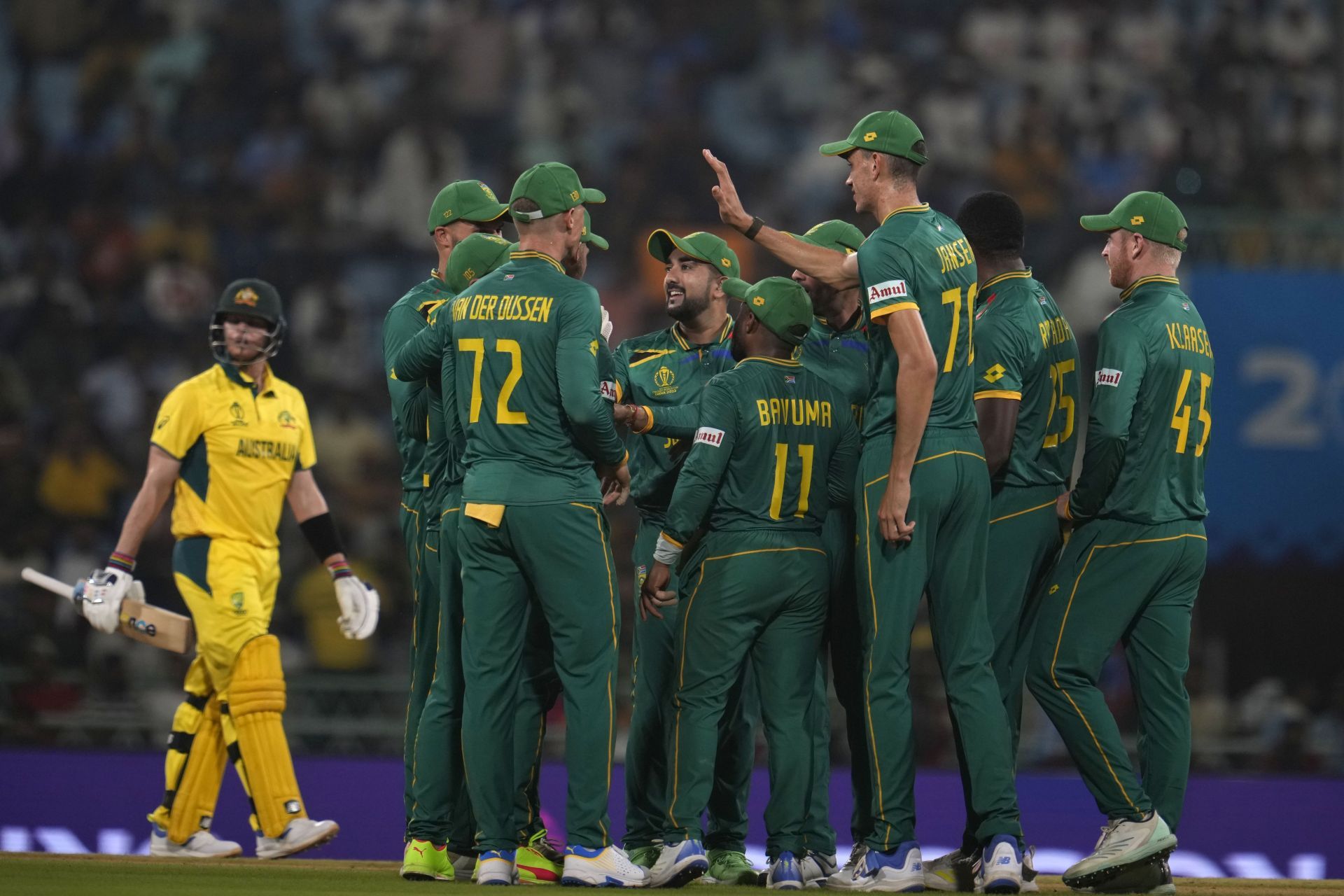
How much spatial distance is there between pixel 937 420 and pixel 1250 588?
6.82 metres

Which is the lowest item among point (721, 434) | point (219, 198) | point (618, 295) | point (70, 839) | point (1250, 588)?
point (70, 839)

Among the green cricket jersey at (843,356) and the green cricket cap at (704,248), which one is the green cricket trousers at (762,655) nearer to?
the green cricket jersey at (843,356)

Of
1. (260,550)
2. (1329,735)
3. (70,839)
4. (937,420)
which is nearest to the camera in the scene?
(937,420)

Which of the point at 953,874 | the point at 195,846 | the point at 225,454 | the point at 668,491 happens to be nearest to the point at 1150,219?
the point at 668,491

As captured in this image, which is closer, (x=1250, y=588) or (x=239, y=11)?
(x=1250, y=588)

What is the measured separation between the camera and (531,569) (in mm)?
6496

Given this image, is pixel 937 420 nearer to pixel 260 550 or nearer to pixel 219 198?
pixel 260 550

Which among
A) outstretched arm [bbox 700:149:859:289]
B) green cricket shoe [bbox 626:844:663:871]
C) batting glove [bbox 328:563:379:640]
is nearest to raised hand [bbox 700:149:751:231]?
outstretched arm [bbox 700:149:859:289]

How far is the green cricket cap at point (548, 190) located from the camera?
665 centimetres

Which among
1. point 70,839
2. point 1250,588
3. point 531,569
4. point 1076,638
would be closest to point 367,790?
point 70,839

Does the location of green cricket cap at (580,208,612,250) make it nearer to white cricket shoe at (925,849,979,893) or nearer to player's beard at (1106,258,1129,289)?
player's beard at (1106,258,1129,289)

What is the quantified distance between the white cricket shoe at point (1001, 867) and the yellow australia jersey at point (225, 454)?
155 inches

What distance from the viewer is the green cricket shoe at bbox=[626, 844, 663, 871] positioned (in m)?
7.14

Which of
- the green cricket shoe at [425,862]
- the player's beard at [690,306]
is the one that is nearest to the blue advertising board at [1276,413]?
the player's beard at [690,306]
